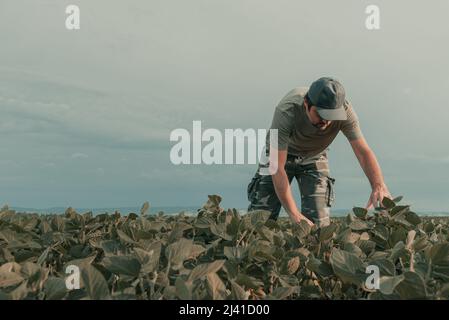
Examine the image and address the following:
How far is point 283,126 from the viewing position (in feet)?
19.0

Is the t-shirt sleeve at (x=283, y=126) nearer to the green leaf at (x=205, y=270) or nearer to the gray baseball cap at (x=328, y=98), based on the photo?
the gray baseball cap at (x=328, y=98)

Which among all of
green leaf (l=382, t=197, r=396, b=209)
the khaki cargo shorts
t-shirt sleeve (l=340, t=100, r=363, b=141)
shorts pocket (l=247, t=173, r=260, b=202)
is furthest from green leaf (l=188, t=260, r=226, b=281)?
shorts pocket (l=247, t=173, r=260, b=202)

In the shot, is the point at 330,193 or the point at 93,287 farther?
the point at 330,193

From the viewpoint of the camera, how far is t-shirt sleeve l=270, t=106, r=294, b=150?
5.75 metres

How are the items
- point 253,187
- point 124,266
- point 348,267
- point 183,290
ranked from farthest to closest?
point 253,187 < point 348,267 < point 124,266 < point 183,290

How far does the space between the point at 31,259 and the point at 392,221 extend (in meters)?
2.31

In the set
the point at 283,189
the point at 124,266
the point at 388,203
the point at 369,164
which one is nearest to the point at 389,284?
the point at 124,266

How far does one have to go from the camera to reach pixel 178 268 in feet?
6.96

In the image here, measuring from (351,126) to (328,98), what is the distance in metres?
0.93

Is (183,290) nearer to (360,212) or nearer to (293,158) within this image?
(360,212)

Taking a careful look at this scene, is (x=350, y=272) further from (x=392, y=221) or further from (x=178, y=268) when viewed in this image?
(x=392, y=221)

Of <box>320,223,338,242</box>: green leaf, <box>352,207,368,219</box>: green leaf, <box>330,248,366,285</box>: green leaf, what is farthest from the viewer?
<box>352,207,368,219</box>: green leaf

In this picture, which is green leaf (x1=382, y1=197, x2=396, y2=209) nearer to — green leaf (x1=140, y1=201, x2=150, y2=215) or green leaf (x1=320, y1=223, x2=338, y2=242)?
green leaf (x1=320, y1=223, x2=338, y2=242)
